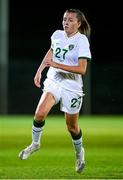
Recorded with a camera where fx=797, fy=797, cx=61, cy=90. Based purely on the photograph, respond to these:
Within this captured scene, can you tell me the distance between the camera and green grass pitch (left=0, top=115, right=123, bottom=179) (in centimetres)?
1083

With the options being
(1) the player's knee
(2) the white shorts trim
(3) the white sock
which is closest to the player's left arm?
(2) the white shorts trim

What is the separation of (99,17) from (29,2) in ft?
15.6

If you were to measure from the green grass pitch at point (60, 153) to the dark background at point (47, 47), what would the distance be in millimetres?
4848

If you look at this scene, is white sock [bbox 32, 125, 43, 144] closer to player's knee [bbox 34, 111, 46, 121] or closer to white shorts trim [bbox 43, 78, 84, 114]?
player's knee [bbox 34, 111, 46, 121]

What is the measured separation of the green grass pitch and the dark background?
485 centimetres

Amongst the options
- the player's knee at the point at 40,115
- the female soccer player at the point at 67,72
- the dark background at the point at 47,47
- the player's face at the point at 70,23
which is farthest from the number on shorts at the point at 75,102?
the dark background at the point at 47,47

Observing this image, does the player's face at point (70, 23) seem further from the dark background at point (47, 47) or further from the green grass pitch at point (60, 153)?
the dark background at point (47, 47)

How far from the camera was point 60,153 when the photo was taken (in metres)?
14.4

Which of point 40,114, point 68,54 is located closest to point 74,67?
point 68,54

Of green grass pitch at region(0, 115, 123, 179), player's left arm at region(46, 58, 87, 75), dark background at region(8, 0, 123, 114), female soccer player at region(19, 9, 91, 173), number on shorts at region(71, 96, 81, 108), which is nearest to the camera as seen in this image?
player's left arm at region(46, 58, 87, 75)

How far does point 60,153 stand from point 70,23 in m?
4.59

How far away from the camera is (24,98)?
28906mm

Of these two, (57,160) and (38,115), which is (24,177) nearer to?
(38,115)

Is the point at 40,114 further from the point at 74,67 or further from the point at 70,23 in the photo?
the point at 70,23
